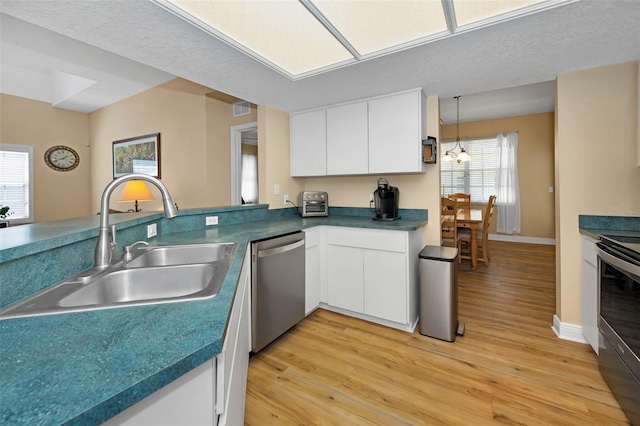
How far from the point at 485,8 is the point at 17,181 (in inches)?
264

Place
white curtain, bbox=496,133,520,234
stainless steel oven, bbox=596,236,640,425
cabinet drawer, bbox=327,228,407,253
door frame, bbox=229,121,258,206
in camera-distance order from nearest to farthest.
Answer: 1. stainless steel oven, bbox=596,236,640,425
2. cabinet drawer, bbox=327,228,407,253
3. door frame, bbox=229,121,258,206
4. white curtain, bbox=496,133,520,234

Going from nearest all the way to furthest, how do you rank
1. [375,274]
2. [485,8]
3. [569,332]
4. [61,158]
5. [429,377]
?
[485,8] < [429,377] < [569,332] < [375,274] < [61,158]

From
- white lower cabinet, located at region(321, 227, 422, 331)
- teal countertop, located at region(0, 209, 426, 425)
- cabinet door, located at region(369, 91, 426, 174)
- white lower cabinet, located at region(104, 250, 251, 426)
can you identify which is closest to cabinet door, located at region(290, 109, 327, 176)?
cabinet door, located at region(369, 91, 426, 174)

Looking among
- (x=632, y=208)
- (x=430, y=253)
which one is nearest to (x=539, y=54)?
(x=632, y=208)

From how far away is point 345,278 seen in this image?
259 centimetres

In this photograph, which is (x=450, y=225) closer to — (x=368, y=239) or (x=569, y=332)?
(x=569, y=332)

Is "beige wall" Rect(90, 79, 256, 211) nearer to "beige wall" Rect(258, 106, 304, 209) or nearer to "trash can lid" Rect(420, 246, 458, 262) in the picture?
"beige wall" Rect(258, 106, 304, 209)

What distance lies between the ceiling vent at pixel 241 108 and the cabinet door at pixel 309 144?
2.74 feet

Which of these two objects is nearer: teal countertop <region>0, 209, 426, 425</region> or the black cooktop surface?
teal countertop <region>0, 209, 426, 425</region>

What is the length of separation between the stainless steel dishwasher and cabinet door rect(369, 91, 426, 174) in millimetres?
1078

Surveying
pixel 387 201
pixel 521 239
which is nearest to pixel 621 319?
pixel 387 201

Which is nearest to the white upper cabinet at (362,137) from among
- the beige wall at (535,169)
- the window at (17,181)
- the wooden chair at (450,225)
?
the wooden chair at (450,225)

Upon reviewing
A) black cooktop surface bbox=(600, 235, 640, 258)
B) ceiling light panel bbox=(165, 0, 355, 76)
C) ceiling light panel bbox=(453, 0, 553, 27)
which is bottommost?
black cooktop surface bbox=(600, 235, 640, 258)

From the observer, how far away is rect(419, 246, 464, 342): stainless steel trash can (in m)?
2.19
